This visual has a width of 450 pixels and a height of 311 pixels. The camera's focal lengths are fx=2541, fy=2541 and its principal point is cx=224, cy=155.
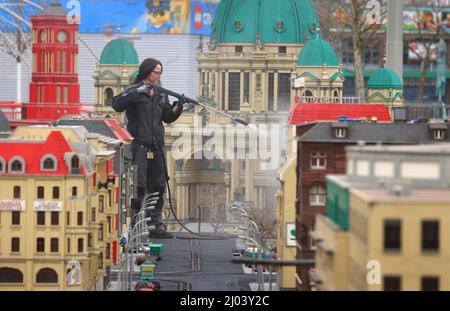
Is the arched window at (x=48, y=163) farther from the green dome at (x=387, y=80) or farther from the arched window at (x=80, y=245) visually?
the green dome at (x=387, y=80)

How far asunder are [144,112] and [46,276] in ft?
209

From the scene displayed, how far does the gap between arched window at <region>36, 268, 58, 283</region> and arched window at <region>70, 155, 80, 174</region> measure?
4.83 metres

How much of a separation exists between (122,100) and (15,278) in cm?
6101

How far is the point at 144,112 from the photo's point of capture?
Result: 17762 centimetres

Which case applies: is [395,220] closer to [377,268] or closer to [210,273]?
[377,268]

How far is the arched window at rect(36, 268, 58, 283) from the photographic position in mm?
114250

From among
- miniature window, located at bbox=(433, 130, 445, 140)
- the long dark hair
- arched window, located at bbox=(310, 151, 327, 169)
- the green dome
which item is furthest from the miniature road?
the green dome

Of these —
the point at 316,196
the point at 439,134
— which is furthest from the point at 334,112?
the point at 316,196

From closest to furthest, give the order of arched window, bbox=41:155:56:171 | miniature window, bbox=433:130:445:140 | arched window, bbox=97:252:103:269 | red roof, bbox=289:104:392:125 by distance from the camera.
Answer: arched window, bbox=41:155:56:171, miniature window, bbox=433:130:445:140, arched window, bbox=97:252:103:269, red roof, bbox=289:104:392:125

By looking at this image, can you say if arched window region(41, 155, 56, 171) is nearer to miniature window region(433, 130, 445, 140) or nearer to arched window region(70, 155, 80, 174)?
arched window region(70, 155, 80, 174)

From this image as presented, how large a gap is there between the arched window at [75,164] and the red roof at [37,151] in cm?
24

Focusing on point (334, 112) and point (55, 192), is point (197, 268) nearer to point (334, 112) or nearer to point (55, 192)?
point (334, 112)

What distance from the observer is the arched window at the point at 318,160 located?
116 m
